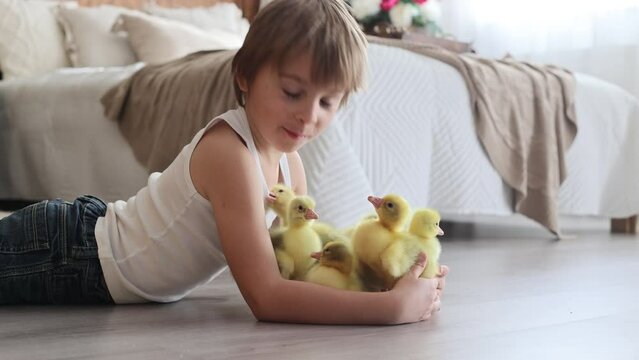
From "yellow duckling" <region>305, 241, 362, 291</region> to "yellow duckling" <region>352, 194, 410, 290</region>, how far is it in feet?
0.07

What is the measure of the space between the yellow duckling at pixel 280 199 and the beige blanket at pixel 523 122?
4.47 feet

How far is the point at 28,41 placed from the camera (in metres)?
3.61

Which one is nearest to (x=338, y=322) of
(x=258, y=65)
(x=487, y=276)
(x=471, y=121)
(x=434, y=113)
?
(x=258, y=65)

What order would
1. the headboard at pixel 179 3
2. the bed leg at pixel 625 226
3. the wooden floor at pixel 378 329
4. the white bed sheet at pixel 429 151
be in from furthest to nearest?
the headboard at pixel 179 3
the bed leg at pixel 625 226
the white bed sheet at pixel 429 151
the wooden floor at pixel 378 329

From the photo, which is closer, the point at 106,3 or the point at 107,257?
the point at 107,257

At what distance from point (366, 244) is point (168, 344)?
13.3 inches

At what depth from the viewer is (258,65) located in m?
1.23

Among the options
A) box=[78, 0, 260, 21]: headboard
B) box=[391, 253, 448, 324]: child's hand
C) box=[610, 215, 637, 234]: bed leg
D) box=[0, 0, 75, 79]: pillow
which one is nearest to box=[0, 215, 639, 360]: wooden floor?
box=[391, 253, 448, 324]: child's hand

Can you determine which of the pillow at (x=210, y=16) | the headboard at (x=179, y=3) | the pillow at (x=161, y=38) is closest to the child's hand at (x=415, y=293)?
the pillow at (x=161, y=38)

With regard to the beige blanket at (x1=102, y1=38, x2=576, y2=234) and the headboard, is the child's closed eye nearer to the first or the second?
the beige blanket at (x1=102, y1=38, x2=576, y2=234)

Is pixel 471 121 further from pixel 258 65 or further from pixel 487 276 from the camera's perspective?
pixel 258 65

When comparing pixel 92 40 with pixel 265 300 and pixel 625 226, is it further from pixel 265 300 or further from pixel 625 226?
pixel 265 300

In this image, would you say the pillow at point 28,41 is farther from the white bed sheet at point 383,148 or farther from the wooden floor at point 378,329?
the wooden floor at point 378,329

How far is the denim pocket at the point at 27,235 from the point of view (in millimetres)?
Result: 1365
